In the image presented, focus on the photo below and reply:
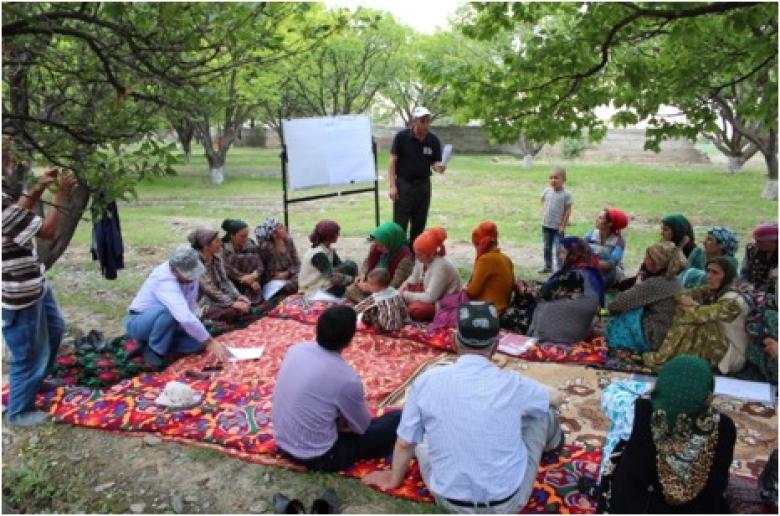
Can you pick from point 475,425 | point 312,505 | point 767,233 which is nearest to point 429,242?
point 767,233

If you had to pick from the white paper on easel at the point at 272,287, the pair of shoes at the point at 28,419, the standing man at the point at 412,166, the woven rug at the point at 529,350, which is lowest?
the pair of shoes at the point at 28,419

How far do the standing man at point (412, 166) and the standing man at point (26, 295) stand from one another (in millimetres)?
4279

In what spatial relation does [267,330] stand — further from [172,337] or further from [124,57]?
[124,57]

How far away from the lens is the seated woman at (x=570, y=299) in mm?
5715

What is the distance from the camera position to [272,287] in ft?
23.6

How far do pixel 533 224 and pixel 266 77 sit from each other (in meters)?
11.5

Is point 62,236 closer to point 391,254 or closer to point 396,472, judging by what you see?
point 391,254

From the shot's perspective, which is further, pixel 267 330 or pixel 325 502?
pixel 267 330

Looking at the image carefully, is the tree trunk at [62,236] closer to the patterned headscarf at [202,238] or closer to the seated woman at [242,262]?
the patterned headscarf at [202,238]

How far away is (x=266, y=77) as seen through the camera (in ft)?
68.1

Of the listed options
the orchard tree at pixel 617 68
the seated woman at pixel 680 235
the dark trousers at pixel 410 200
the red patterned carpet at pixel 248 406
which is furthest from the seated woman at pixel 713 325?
the dark trousers at pixel 410 200

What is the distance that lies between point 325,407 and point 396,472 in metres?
0.52

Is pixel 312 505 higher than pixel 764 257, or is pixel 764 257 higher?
pixel 764 257

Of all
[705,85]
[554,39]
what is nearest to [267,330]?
[554,39]
